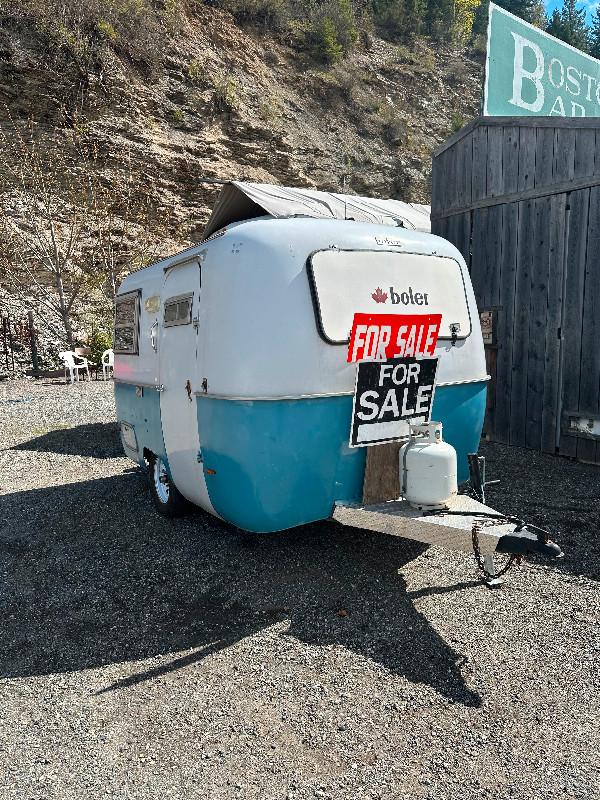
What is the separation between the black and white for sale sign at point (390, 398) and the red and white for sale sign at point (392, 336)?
0.06m

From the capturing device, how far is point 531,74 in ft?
32.9

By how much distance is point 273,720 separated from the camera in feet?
9.22

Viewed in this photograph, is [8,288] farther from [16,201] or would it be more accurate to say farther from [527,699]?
[527,699]

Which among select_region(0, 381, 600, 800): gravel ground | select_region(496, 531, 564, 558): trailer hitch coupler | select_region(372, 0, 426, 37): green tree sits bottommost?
select_region(0, 381, 600, 800): gravel ground

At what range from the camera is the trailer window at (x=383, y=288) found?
12.8 ft

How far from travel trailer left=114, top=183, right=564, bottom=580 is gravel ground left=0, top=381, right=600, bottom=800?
0.59m

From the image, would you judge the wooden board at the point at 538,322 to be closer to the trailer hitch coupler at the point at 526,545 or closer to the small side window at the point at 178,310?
the trailer hitch coupler at the point at 526,545

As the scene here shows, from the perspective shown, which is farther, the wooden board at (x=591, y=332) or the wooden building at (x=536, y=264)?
the wooden building at (x=536, y=264)

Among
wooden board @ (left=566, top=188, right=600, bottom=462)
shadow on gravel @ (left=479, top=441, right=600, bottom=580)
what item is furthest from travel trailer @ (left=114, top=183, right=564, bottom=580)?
wooden board @ (left=566, top=188, right=600, bottom=462)

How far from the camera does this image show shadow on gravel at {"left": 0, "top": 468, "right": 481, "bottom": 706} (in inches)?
133

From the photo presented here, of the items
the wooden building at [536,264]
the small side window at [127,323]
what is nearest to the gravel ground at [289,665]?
the small side window at [127,323]

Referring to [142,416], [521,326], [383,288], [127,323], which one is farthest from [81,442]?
[521,326]

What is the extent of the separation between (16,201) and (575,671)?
2124 centimetres

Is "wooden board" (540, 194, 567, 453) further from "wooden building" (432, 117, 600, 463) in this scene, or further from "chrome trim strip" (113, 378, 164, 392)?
"chrome trim strip" (113, 378, 164, 392)
